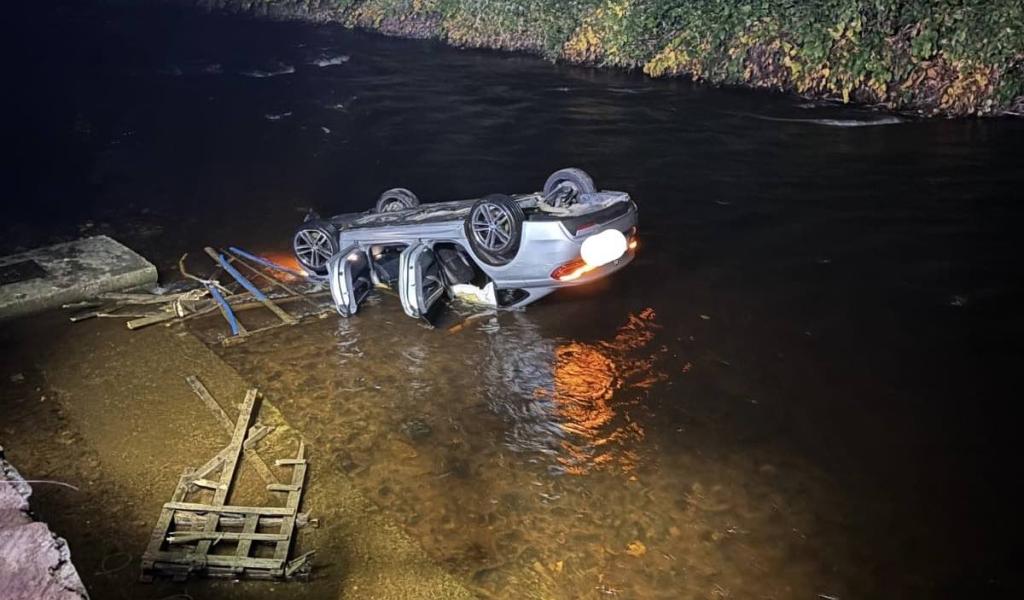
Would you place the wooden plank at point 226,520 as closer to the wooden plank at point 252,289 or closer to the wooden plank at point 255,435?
the wooden plank at point 255,435

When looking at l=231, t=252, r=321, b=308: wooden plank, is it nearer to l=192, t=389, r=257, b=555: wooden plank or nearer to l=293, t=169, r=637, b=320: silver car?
l=293, t=169, r=637, b=320: silver car

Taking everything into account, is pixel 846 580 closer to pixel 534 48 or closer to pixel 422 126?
pixel 422 126

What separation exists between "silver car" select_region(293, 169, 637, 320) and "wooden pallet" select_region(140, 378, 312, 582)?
2560mm

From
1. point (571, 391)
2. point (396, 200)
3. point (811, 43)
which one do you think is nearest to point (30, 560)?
point (571, 391)

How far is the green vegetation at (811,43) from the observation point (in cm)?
1529

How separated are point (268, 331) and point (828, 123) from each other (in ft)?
37.7

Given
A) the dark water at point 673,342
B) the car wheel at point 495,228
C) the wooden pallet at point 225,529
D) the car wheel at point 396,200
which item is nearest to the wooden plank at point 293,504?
the wooden pallet at point 225,529

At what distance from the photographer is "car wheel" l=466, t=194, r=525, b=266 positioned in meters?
7.55

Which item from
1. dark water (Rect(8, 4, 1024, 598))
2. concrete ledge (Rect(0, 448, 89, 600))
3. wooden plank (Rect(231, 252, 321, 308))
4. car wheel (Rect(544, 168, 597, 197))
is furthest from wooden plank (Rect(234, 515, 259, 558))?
car wheel (Rect(544, 168, 597, 197))

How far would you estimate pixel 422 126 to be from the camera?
631 inches

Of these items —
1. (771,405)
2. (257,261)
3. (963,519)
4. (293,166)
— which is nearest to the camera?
(963,519)

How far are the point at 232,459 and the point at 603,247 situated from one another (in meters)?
3.65

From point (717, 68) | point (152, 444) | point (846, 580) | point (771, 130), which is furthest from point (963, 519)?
point (717, 68)

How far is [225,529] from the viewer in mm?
5422
